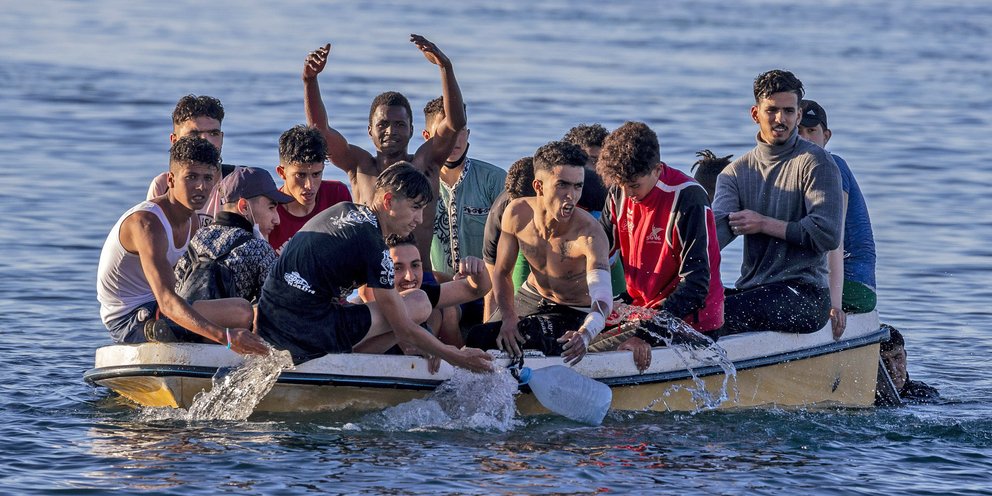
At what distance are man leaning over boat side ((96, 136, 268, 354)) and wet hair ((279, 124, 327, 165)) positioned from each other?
45cm

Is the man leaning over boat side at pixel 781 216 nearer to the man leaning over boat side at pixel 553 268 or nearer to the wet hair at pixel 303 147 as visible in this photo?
the man leaning over boat side at pixel 553 268

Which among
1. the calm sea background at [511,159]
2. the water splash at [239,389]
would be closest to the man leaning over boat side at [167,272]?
the water splash at [239,389]

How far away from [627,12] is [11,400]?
35.1 metres

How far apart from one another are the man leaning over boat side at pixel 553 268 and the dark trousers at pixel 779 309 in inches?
40.0

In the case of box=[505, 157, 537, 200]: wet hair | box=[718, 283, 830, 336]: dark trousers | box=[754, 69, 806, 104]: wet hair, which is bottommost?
box=[718, 283, 830, 336]: dark trousers

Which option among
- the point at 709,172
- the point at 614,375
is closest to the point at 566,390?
the point at 614,375

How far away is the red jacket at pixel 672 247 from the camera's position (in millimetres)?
8164

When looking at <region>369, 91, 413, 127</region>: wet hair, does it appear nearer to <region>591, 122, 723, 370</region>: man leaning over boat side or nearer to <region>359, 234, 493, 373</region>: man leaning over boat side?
<region>359, 234, 493, 373</region>: man leaning over boat side

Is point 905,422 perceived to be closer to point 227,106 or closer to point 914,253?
point 914,253

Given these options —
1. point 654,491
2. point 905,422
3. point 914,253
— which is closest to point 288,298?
point 654,491

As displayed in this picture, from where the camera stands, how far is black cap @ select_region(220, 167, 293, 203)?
8.05 m

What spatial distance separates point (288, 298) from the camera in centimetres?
770

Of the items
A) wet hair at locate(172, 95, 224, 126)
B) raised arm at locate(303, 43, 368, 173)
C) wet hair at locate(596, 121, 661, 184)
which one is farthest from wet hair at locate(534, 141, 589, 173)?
wet hair at locate(172, 95, 224, 126)

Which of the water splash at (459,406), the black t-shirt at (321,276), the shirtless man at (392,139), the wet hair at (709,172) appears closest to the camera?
the black t-shirt at (321,276)
